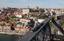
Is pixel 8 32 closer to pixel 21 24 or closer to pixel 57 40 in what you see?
pixel 21 24

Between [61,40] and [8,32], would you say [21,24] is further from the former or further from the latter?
[61,40]

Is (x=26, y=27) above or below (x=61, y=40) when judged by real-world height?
below

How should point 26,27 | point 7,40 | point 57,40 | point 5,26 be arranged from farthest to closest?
point 5,26 < point 26,27 < point 7,40 < point 57,40

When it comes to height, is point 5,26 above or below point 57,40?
below

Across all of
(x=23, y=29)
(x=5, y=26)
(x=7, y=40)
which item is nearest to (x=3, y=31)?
(x=5, y=26)

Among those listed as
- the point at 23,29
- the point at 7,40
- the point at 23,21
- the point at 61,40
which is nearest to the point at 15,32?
the point at 23,29

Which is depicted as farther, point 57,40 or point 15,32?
point 15,32

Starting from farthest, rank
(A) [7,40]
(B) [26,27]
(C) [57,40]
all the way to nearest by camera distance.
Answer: (B) [26,27]
(A) [7,40]
(C) [57,40]

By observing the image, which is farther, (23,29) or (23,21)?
(23,21)

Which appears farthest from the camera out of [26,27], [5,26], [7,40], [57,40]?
[5,26]
